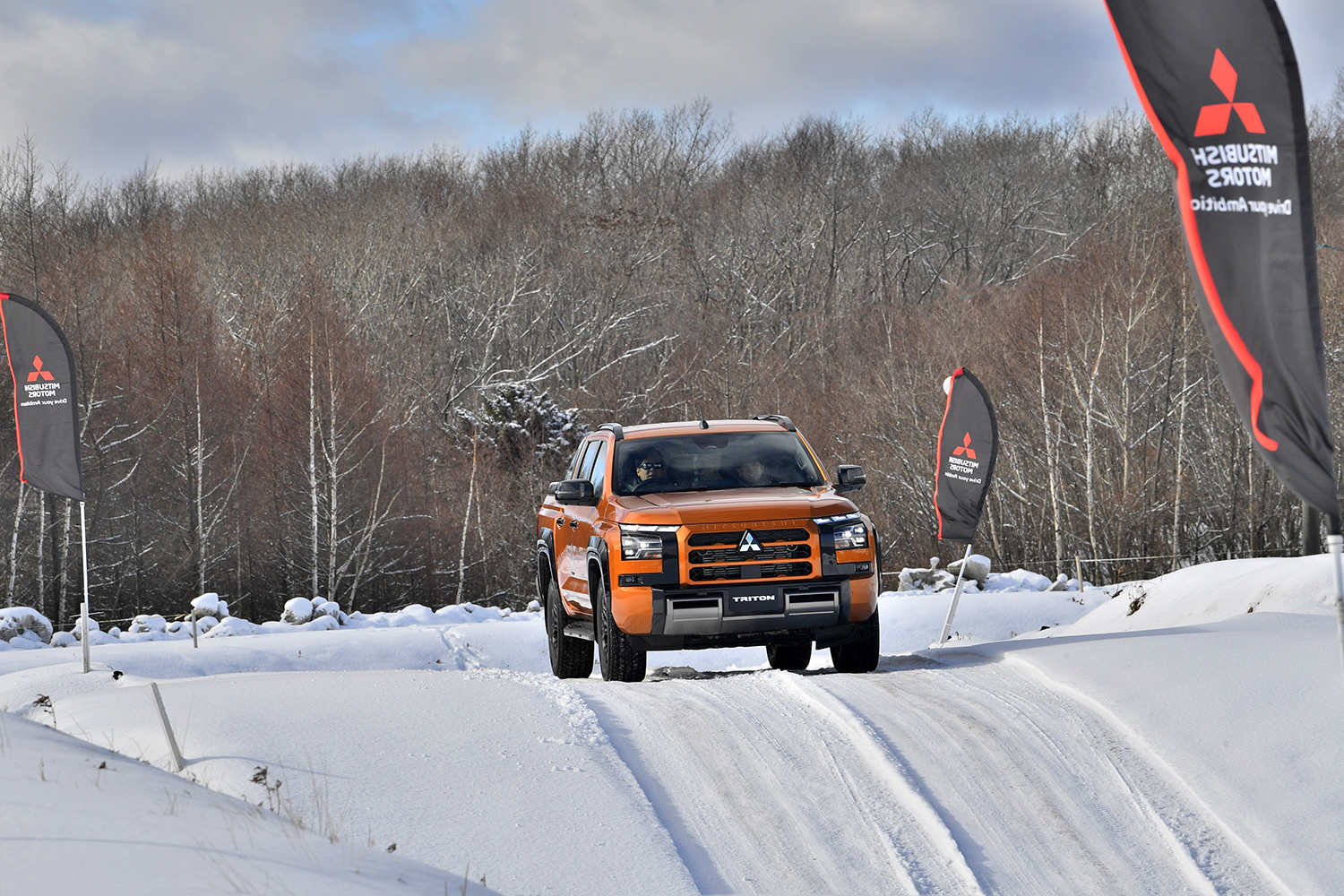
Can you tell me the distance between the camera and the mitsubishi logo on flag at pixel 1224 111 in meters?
5.55

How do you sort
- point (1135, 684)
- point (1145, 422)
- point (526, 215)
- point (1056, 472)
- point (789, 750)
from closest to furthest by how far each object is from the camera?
point (789, 750) < point (1135, 684) < point (1056, 472) < point (1145, 422) < point (526, 215)

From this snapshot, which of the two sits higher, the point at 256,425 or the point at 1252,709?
the point at 256,425

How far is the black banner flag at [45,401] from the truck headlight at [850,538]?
876 cm

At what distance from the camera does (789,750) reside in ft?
26.1

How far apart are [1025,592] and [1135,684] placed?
11.0 meters

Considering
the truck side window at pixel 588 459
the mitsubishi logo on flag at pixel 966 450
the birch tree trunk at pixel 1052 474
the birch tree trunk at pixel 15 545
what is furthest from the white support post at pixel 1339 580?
the birch tree trunk at pixel 15 545

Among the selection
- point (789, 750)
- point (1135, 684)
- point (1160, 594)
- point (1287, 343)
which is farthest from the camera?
point (1160, 594)

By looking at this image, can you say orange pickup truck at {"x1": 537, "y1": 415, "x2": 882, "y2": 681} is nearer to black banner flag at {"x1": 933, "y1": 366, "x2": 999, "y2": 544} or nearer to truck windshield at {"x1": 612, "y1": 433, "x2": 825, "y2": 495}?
truck windshield at {"x1": 612, "y1": 433, "x2": 825, "y2": 495}

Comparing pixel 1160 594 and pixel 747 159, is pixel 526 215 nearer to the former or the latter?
pixel 747 159

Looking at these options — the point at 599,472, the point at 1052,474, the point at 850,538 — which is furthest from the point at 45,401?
the point at 1052,474

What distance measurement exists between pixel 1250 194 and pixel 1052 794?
3.55 m

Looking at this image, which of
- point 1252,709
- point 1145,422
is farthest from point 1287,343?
point 1145,422

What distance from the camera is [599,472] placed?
37.7 feet

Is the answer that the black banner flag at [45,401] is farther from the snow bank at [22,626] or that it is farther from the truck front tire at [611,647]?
the truck front tire at [611,647]
